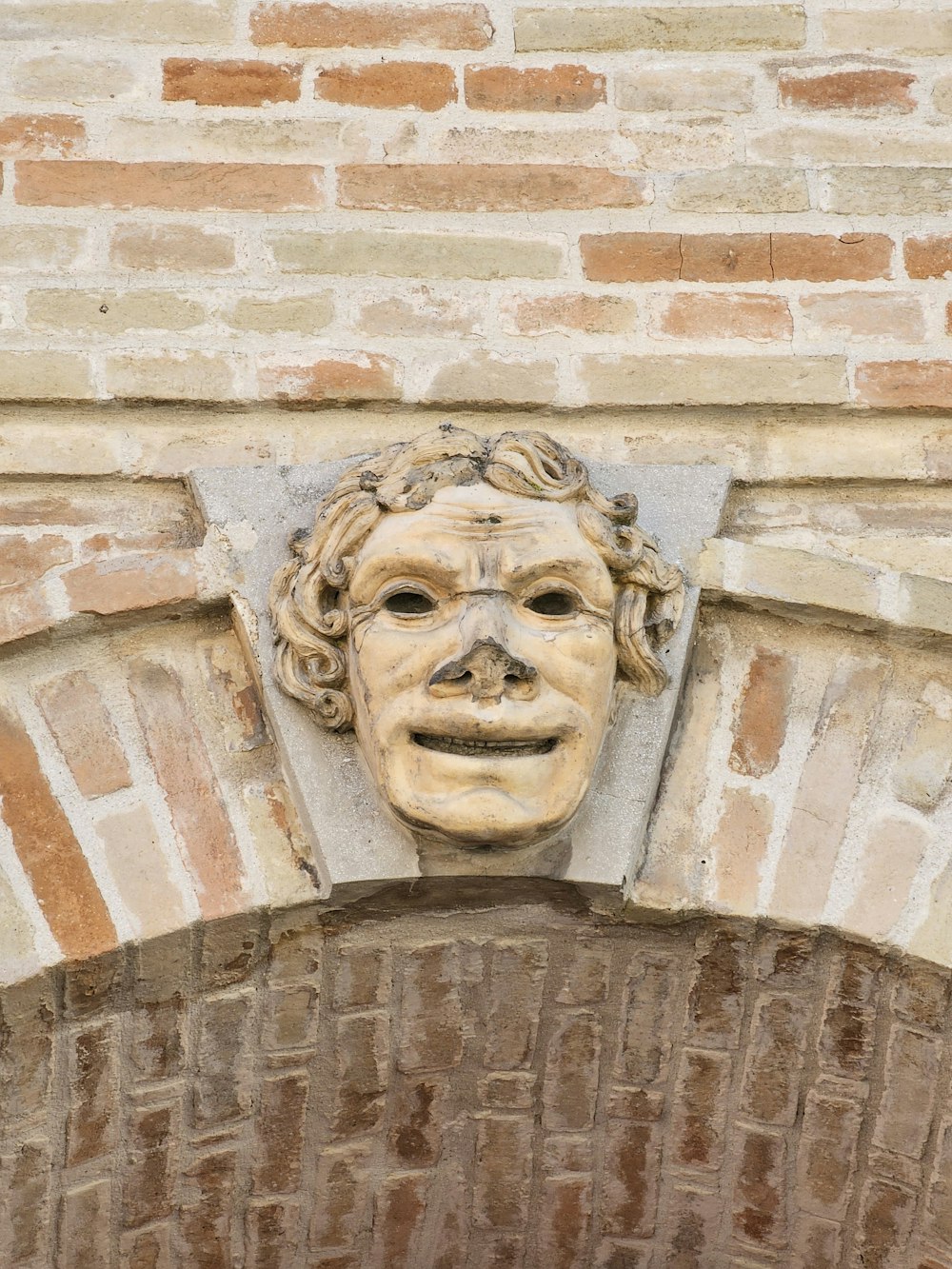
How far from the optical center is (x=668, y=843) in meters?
2.44

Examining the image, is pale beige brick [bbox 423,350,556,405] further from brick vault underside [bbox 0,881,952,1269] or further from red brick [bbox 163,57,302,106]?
brick vault underside [bbox 0,881,952,1269]

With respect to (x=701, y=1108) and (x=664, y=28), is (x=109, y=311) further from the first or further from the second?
(x=701, y=1108)

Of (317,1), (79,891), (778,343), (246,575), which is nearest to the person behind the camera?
(79,891)

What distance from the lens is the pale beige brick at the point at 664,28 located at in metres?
2.91

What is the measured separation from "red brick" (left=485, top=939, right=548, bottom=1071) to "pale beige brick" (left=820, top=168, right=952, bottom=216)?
1.34 metres

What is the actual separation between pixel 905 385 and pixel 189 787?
4.25 feet

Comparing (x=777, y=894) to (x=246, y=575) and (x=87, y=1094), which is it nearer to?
(x=246, y=575)

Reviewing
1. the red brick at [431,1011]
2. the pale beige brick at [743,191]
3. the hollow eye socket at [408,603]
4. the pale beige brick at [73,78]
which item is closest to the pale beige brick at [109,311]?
the pale beige brick at [73,78]

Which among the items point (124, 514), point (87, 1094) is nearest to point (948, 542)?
point (124, 514)

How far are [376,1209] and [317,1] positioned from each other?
2.06 meters

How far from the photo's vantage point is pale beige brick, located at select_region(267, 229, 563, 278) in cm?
272

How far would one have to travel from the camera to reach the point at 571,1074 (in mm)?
2682

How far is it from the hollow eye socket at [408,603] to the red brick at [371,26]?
42.7 inches

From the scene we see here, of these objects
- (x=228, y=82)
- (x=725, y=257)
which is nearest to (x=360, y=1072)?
(x=725, y=257)
